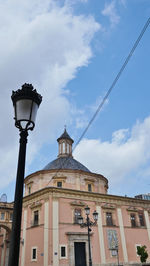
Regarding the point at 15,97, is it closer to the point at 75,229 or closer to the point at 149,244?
the point at 75,229

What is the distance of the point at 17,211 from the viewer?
9.06 ft

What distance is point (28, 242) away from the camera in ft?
81.8

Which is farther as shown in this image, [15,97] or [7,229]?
[7,229]

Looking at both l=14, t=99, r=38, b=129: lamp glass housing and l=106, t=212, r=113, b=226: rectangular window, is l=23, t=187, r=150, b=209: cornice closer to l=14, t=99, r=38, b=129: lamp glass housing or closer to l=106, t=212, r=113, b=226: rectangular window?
l=106, t=212, r=113, b=226: rectangular window

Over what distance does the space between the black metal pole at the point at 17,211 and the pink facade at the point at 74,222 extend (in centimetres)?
2159

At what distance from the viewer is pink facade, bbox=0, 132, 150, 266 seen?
901 inches

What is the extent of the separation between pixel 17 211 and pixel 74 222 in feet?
76.6

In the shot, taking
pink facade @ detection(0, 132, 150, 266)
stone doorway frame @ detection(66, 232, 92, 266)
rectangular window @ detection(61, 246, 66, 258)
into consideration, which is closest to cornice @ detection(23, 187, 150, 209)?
pink facade @ detection(0, 132, 150, 266)

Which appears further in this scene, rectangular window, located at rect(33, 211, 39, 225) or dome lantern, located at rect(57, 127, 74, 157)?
dome lantern, located at rect(57, 127, 74, 157)

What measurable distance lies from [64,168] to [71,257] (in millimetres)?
10880

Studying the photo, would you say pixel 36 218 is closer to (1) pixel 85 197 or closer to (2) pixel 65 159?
(1) pixel 85 197

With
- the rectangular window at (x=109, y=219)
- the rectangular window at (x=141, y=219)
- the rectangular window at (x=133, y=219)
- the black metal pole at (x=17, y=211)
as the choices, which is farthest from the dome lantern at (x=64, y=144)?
the black metal pole at (x=17, y=211)

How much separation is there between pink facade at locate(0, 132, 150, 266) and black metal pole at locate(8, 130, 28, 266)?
2159 centimetres

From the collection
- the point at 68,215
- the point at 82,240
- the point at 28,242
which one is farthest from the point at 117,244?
the point at 28,242
